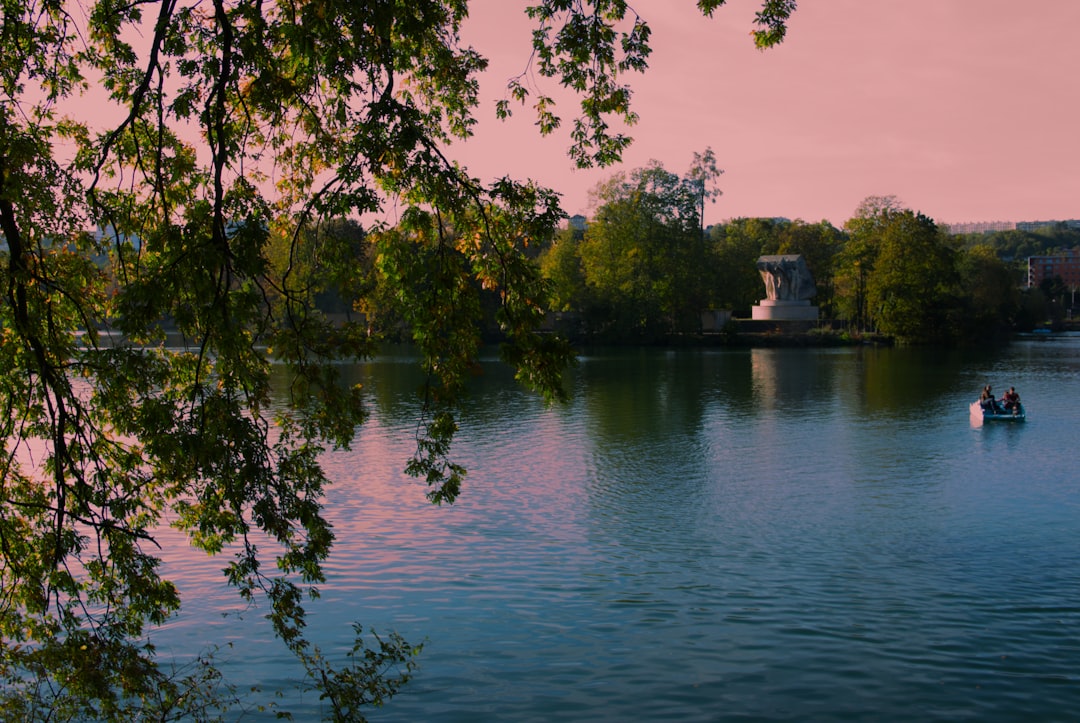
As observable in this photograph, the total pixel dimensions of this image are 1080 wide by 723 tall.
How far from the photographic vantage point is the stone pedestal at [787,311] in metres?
76.4

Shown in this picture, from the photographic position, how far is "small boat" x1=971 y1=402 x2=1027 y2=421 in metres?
26.9

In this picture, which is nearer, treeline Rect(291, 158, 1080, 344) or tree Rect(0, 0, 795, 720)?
tree Rect(0, 0, 795, 720)

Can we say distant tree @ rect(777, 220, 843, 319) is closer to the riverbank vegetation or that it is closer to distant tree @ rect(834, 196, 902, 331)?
distant tree @ rect(834, 196, 902, 331)

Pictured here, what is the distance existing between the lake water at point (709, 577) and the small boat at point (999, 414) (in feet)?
2.01

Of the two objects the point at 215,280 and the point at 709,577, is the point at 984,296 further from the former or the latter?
the point at 215,280

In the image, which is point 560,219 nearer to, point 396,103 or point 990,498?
point 396,103

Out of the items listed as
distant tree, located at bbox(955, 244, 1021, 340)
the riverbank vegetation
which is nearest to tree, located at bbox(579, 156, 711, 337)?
distant tree, located at bbox(955, 244, 1021, 340)

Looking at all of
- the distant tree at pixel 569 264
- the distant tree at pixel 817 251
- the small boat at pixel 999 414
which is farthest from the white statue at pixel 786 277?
the small boat at pixel 999 414

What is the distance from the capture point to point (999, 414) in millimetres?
27047

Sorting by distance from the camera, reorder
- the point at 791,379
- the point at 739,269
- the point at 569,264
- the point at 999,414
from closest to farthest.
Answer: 1. the point at 999,414
2. the point at 791,379
3. the point at 569,264
4. the point at 739,269

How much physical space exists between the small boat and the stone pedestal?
49.7 meters

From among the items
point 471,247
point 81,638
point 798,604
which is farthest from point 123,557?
point 798,604

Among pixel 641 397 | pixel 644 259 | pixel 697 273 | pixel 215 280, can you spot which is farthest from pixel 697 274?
pixel 215 280

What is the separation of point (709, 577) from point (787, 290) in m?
67.6
